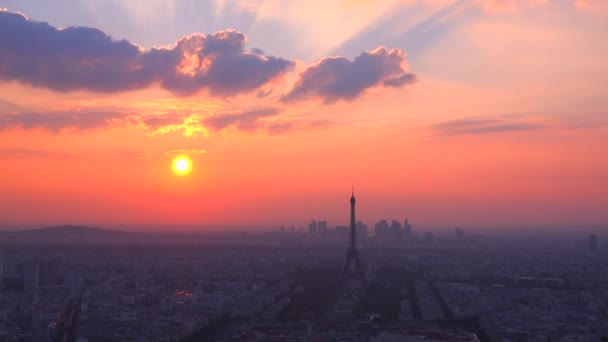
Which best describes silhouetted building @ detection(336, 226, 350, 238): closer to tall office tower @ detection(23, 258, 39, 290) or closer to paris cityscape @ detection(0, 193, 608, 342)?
paris cityscape @ detection(0, 193, 608, 342)

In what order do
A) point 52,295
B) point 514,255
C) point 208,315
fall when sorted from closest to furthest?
point 208,315 < point 52,295 < point 514,255

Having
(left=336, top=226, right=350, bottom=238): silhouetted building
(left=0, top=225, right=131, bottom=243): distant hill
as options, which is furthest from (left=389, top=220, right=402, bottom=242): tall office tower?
(left=0, top=225, right=131, bottom=243): distant hill

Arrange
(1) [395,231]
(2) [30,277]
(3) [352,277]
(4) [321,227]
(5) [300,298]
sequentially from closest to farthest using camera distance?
(5) [300,298] < (2) [30,277] < (3) [352,277] < (1) [395,231] < (4) [321,227]

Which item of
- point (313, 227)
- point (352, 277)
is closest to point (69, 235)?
point (313, 227)

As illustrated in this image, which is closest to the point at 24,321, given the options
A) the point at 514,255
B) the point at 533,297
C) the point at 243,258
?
the point at 533,297

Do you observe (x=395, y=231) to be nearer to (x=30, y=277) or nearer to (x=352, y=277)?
(x=352, y=277)

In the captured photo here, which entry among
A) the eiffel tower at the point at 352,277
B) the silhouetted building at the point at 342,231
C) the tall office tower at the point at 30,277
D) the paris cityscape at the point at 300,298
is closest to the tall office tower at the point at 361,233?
the silhouetted building at the point at 342,231

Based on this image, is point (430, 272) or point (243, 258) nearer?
point (430, 272)

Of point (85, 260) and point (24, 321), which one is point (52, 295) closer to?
point (24, 321)
